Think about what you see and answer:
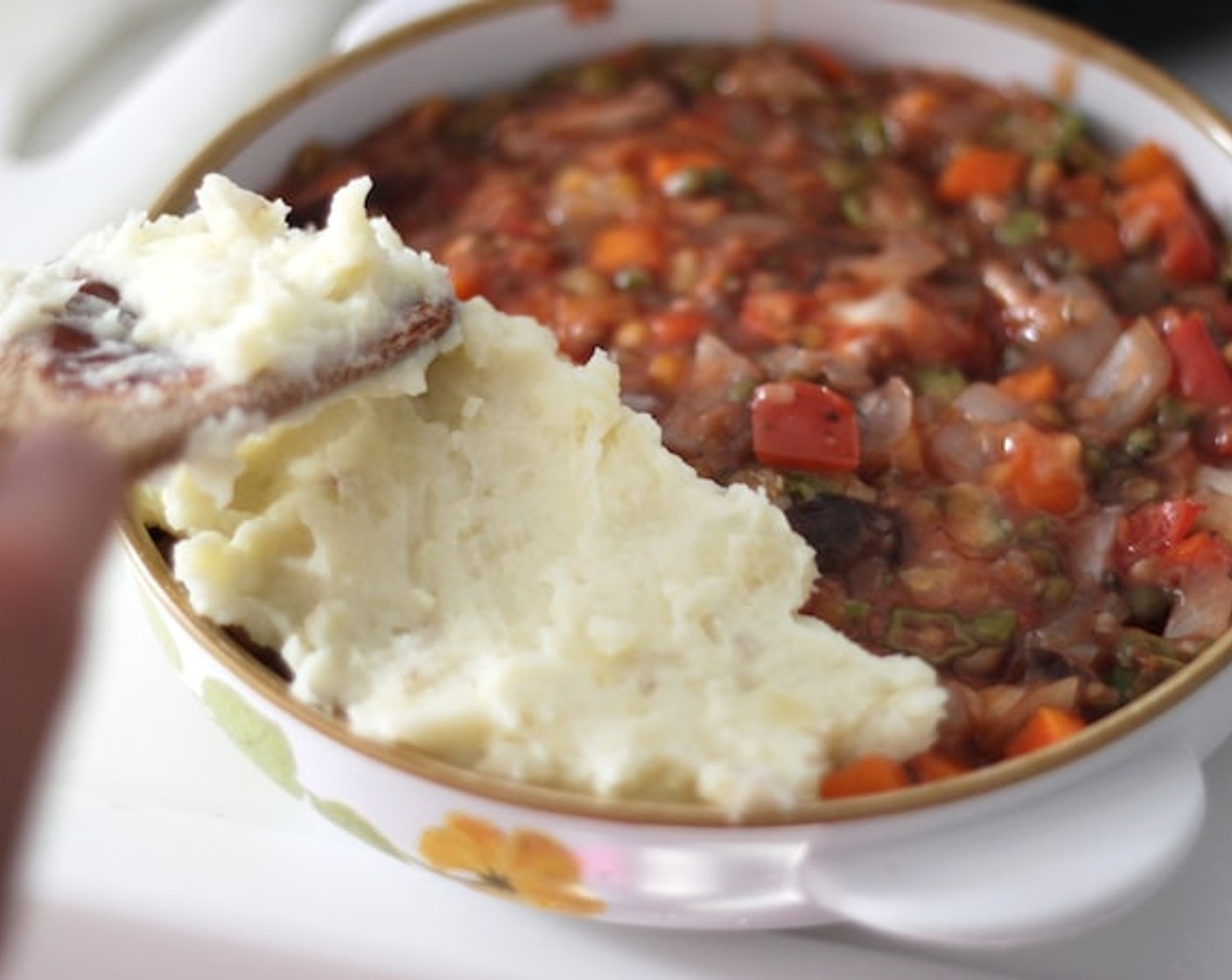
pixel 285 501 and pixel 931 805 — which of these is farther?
pixel 285 501

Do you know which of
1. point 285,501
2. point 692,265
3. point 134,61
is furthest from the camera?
point 134,61

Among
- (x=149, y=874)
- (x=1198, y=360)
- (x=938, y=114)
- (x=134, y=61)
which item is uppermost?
(x=134, y=61)

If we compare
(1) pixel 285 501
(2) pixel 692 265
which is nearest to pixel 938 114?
(2) pixel 692 265

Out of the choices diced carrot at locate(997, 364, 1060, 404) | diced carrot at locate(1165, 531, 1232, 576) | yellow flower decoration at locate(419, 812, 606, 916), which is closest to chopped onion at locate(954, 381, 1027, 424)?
diced carrot at locate(997, 364, 1060, 404)

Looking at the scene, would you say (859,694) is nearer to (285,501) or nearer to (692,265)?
(285,501)

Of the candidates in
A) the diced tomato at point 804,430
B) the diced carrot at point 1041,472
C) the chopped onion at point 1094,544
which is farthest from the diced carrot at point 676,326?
the chopped onion at point 1094,544

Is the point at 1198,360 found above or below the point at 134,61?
below

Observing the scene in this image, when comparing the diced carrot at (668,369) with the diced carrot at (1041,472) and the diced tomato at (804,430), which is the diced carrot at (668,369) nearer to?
the diced tomato at (804,430)
